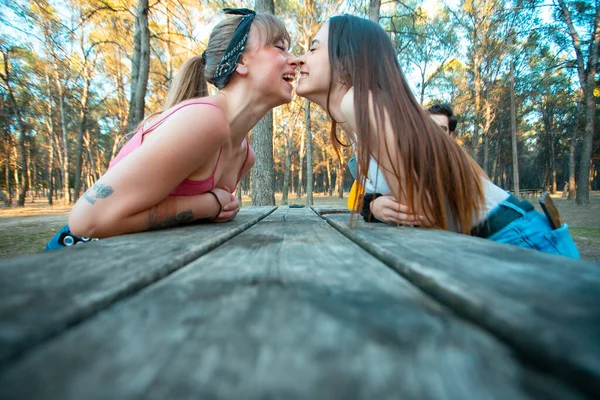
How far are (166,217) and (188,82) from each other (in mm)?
1105

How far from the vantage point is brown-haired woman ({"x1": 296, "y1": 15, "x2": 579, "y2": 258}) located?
132 centimetres

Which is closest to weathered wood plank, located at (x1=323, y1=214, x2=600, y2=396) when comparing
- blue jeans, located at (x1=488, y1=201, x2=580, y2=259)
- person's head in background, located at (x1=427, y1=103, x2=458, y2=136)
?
blue jeans, located at (x1=488, y1=201, x2=580, y2=259)

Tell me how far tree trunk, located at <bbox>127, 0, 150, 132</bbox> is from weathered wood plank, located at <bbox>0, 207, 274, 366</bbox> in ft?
20.2

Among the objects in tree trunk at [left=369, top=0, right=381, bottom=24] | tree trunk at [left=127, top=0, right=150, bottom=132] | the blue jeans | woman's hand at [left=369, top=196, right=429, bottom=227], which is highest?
tree trunk at [left=369, top=0, right=381, bottom=24]

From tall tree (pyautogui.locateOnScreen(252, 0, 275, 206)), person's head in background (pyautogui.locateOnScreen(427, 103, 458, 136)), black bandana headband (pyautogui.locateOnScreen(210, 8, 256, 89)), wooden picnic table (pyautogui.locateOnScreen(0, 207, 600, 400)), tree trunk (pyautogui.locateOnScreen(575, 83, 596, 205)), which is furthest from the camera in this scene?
tree trunk (pyautogui.locateOnScreen(575, 83, 596, 205))

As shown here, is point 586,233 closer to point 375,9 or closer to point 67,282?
point 375,9

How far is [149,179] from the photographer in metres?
1.27

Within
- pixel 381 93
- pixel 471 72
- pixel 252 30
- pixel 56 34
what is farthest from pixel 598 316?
pixel 471 72

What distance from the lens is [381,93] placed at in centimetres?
142

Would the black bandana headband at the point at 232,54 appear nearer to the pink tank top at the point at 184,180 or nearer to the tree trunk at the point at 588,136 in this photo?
the pink tank top at the point at 184,180

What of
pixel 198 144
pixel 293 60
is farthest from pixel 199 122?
pixel 293 60

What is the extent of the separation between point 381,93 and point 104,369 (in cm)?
141

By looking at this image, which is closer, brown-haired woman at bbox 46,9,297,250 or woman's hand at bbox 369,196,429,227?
brown-haired woman at bbox 46,9,297,250

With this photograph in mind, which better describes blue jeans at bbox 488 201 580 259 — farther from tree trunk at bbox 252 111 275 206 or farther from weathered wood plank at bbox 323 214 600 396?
tree trunk at bbox 252 111 275 206
